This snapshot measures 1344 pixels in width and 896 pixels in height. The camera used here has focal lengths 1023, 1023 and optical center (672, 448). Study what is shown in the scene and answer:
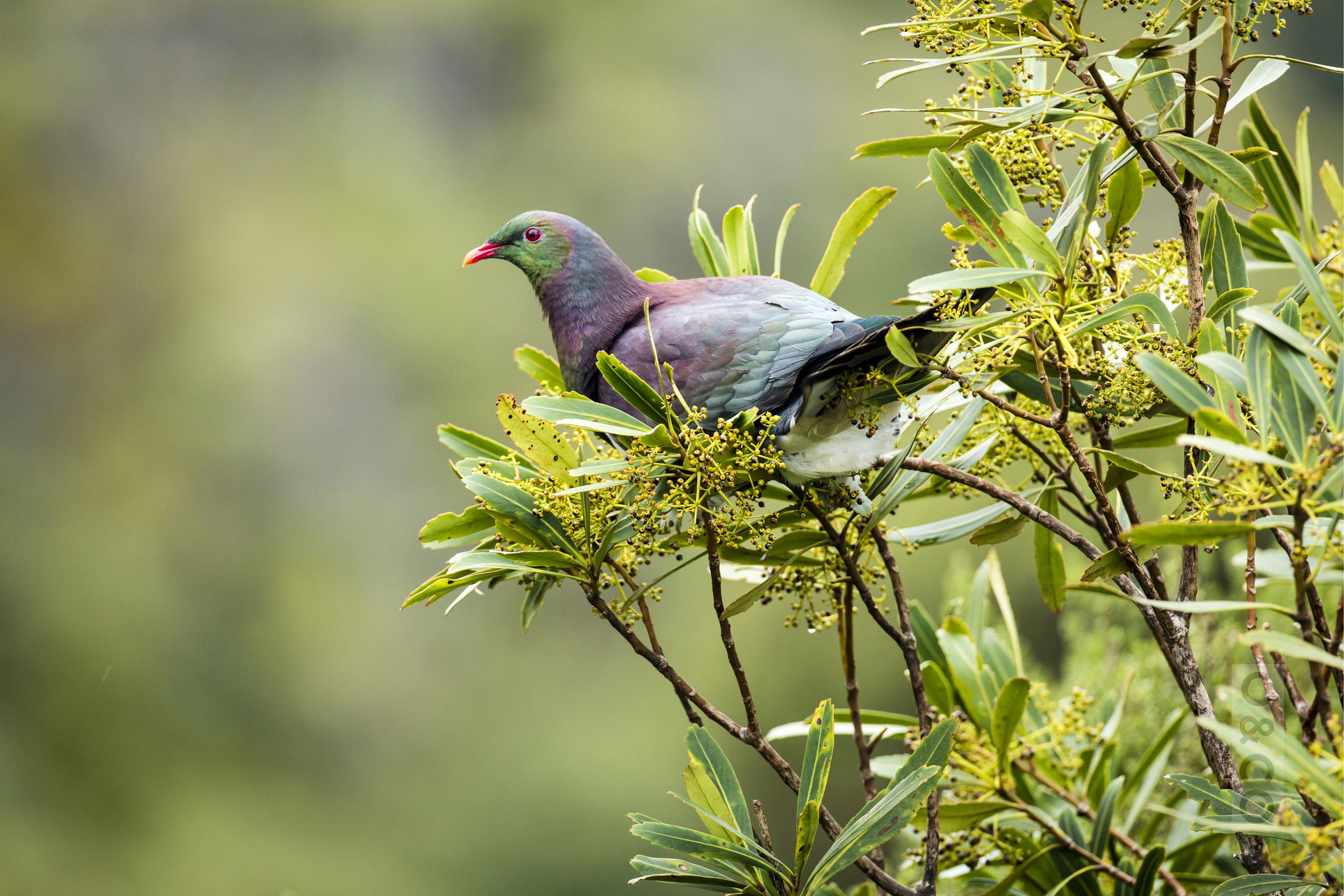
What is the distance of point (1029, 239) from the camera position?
535 mm

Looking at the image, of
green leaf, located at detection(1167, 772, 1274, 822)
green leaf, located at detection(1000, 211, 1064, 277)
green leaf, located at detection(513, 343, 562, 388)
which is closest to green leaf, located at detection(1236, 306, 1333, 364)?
green leaf, located at detection(1000, 211, 1064, 277)

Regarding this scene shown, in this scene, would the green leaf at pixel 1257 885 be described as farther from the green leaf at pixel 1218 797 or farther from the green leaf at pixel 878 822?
the green leaf at pixel 878 822

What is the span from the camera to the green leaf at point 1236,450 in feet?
1.32

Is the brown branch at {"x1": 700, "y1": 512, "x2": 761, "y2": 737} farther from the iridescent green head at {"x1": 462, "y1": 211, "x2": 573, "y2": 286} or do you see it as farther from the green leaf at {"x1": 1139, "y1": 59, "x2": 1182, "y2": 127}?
the iridescent green head at {"x1": 462, "y1": 211, "x2": 573, "y2": 286}

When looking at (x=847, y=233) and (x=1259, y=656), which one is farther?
(x=847, y=233)

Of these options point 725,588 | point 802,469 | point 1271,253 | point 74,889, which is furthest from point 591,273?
point 74,889

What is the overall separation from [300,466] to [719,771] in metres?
3.84

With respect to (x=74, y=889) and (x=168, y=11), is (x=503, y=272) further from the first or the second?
(x=74, y=889)

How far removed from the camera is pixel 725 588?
11.4ft

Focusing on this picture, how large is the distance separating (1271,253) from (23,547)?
14.4 ft

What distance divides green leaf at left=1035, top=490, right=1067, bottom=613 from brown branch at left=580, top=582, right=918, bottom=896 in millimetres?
251

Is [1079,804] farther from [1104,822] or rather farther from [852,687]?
[852,687]

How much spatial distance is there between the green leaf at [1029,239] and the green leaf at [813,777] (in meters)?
0.28

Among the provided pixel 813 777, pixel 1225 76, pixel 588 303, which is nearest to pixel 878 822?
pixel 813 777
